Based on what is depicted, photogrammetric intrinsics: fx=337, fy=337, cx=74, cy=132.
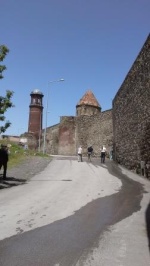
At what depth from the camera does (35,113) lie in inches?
3211

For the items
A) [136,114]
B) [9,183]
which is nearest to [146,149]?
[136,114]

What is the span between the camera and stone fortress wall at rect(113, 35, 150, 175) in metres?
18.1

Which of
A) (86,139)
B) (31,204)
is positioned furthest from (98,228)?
(86,139)

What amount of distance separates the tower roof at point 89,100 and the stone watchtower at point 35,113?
53.3 feet

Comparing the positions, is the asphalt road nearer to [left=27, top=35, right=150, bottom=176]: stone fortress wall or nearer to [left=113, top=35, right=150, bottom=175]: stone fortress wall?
[left=113, top=35, right=150, bottom=175]: stone fortress wall

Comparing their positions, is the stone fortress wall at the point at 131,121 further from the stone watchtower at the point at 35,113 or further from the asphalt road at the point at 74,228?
the stone watchtower at the point at 35,113

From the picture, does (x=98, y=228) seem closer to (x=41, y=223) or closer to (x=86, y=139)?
(x=41, y=223)

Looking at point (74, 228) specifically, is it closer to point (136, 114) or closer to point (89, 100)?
point (136, 114)

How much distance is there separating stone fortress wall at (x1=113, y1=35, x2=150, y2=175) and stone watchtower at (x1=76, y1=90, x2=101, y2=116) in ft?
127

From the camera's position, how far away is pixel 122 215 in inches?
329

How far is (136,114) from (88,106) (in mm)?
46102

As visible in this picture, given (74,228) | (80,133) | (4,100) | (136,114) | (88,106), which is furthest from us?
(88,106)

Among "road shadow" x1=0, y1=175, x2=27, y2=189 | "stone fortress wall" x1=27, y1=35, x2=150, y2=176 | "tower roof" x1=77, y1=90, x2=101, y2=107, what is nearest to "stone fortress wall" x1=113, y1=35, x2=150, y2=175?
"stone fortress wall" x1=27, y1=35, x2=150, y2=176

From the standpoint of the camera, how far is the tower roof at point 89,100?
6700cm
